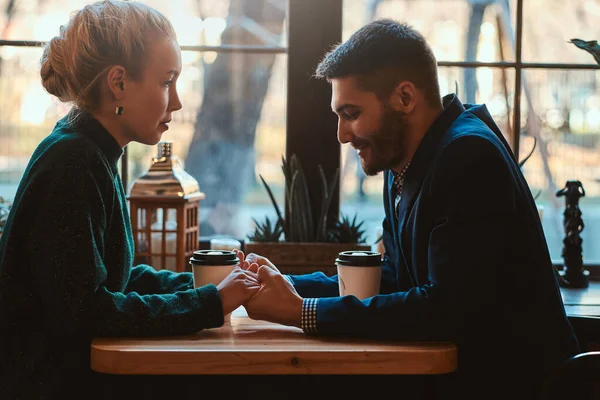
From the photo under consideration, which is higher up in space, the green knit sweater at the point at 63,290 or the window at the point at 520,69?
the window at the point at 520,69

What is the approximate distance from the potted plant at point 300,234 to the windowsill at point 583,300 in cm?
73

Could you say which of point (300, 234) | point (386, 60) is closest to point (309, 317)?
point (386, 60)

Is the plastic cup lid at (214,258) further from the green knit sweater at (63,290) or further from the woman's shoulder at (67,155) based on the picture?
the woman's shoulder at (67,155)

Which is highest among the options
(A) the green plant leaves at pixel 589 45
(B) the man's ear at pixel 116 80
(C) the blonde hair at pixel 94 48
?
(A) the green plant leaves at pixel 589 45

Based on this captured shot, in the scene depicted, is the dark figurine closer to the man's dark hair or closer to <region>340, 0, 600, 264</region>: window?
<region>340, 0, 600, 264</region>: window

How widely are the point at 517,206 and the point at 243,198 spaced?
62.1 inches

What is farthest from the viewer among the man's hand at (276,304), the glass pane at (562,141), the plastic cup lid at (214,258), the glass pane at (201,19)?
the glass pane at (562,141)

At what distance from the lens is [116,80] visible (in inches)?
71.6

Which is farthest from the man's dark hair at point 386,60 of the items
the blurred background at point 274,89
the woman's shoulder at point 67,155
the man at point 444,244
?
the blurred background at point 274,89

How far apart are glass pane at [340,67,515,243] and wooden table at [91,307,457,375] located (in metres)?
1.59

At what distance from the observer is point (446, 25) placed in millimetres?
3184

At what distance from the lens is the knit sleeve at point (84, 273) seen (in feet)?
5.22

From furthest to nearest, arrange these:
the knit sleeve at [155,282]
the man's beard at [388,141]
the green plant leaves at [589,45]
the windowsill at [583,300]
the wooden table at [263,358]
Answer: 1. the green plant leaves at [589,45]
2. the windowsill at [583,300]
3. the knit sleeve at [155,282]
4. the man's beard at [388,141]
5. the wooden table at [263,358]

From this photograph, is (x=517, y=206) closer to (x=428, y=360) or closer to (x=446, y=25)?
(x=428, y=360)
